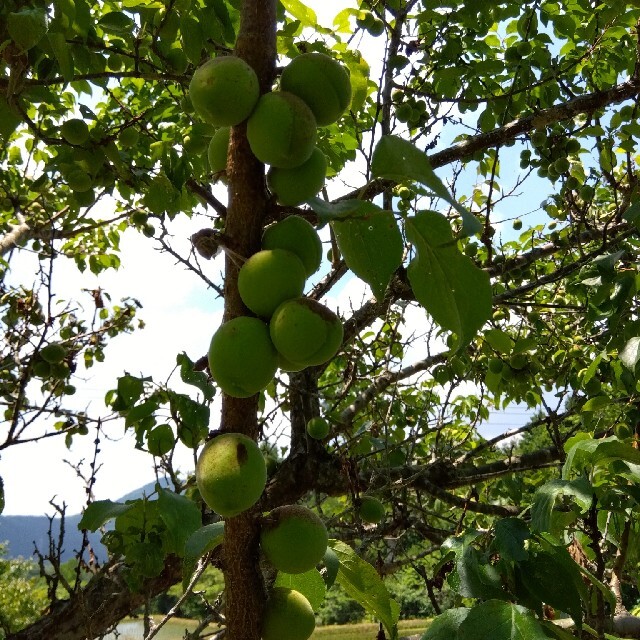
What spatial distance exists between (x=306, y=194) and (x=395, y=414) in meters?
3.77

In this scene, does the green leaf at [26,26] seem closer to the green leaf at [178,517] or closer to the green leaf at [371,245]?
the green leaf at [371,245]

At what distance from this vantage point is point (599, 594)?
155cm

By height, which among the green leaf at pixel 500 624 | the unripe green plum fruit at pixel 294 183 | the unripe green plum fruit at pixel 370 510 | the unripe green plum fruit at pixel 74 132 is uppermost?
the unripe green plum fruit at pixel 74 132

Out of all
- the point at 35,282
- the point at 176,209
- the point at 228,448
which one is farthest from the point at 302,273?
the point at 35,282

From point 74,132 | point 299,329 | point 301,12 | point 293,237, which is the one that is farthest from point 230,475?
point 301,12

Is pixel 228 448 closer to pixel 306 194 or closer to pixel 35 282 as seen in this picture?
pixel 306 194

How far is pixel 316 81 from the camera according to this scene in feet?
3.64

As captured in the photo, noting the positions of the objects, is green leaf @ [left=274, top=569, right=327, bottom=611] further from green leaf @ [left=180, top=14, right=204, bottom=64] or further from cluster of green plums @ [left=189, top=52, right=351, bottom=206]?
green leaf @ [left=180, top=14, right=204, bottom=64]

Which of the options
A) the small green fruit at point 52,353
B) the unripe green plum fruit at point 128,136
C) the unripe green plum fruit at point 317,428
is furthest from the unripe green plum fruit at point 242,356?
the small green fruit at point 52,353

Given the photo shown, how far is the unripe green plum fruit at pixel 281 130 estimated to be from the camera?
98cm

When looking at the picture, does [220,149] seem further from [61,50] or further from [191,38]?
[191,38]

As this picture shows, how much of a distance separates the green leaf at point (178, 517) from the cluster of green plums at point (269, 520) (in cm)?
42

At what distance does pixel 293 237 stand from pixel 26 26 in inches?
36.7

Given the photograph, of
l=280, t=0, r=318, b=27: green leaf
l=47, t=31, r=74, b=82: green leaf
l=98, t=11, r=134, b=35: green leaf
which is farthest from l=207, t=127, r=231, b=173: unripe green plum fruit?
l=280, t=0, r=318, b=27: green leaf
